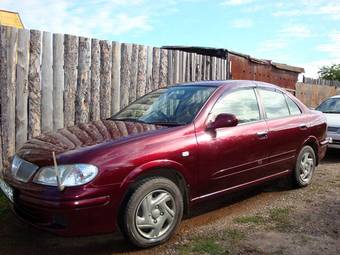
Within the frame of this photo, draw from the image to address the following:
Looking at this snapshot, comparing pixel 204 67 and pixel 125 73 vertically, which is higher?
pixel 204 67

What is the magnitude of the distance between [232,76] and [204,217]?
238 inches

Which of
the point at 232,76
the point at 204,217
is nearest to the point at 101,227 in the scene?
the point at 204,217

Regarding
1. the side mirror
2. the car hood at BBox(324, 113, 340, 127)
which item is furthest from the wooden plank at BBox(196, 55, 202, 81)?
A: the side mirror

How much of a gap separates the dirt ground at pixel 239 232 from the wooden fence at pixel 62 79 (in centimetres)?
142

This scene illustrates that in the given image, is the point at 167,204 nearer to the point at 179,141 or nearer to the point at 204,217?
the point at 179,141

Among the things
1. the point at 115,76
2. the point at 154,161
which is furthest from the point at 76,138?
the point at 115,76

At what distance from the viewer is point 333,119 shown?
994cm

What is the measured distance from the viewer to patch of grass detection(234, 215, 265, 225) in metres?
5.11

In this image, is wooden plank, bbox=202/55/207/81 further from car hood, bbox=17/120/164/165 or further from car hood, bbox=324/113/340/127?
car hood, bbox=17/120/164/165

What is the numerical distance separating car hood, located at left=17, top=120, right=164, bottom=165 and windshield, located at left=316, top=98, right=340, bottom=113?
717 centimetres

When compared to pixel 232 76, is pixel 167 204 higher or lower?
lower

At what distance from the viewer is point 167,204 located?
445 cm

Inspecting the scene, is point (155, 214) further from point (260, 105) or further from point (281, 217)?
point (260, 105)

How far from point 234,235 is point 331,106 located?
7411mm
